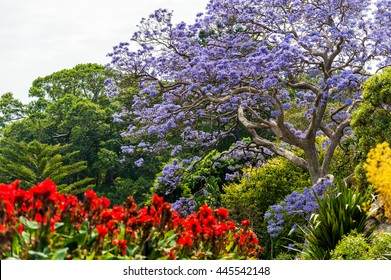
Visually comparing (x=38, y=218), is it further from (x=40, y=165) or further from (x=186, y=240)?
(x=40, y=165)

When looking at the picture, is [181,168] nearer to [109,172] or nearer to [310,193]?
[310,193]

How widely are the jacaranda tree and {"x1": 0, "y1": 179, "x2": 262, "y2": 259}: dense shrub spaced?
7346 millimetres

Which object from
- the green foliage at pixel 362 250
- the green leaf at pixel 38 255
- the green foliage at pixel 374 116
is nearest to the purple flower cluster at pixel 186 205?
the green foliage at pixel 374 116

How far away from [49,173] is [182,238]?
83.0ft

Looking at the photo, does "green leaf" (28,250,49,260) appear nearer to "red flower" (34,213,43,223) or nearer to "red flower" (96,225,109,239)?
"red flower" (34,213,43,223)

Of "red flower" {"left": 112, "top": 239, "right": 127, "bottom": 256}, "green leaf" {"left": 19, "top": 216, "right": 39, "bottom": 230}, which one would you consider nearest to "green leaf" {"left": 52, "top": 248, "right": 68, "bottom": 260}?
"green leaf" {"left": 19, "top": 216, "right": 39, "bottom": 230}

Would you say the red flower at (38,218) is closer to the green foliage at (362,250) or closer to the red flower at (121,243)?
the red flower at (121,243)

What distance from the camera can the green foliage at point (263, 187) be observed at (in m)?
15.1

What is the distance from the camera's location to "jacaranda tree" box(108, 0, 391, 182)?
1192 cm

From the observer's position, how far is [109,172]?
102 feet

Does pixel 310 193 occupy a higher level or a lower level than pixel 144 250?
higher

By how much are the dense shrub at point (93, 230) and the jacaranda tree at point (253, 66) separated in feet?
24.1

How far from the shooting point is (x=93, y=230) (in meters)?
3.95

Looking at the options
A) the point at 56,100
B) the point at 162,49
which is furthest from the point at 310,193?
the point at 56,100
